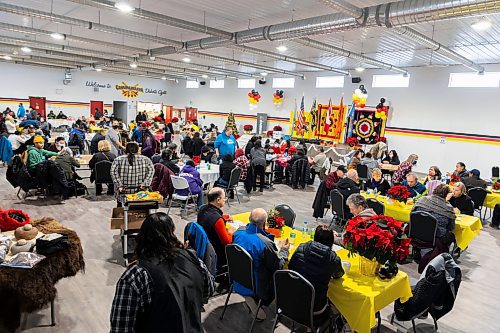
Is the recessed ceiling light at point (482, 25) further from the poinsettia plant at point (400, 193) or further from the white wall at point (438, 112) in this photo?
the white wall at point (438, 112)

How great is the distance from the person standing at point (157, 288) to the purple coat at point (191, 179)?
4659 millimetres

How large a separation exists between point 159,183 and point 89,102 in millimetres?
18460

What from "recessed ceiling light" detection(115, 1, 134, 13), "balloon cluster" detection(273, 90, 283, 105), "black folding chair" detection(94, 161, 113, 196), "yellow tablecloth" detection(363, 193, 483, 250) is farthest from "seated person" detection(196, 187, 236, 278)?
"balloon cluster" detection(273, 90, 283, 105)

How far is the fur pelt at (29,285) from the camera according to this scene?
262 cm

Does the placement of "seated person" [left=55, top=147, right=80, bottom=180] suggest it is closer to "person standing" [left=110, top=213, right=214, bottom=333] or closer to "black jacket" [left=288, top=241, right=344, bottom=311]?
"black jacket" [left=288, top=241, right=344, bottom=311]

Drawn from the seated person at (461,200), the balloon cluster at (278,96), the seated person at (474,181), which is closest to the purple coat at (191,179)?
the seated person at (461,200)

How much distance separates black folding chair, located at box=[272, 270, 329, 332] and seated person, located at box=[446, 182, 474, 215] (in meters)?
4.05

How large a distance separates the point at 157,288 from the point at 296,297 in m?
1.38

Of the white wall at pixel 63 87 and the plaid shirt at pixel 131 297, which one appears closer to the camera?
the plaid shirt at pixel 131 297

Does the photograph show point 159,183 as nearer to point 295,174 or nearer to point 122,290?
point 295,174

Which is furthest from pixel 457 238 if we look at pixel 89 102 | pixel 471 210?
pixel 89 102

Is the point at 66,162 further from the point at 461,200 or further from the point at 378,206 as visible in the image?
the point at 461,200

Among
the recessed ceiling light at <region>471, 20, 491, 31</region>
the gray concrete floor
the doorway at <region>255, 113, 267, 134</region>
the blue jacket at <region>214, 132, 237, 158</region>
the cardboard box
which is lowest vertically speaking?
the gray concrete floor

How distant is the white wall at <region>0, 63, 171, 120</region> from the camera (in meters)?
19.5
